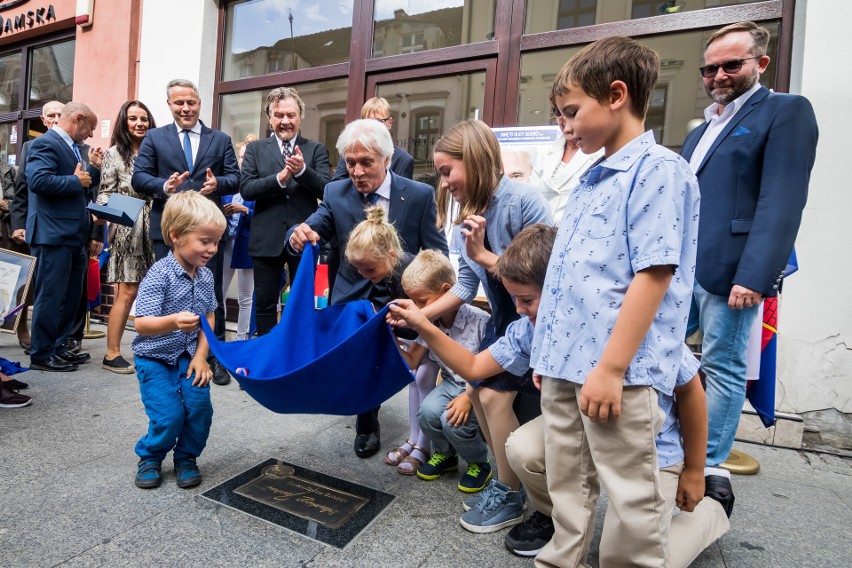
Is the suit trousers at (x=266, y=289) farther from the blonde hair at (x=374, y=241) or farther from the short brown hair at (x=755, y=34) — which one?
the short brown hair at (x=755, y=34)

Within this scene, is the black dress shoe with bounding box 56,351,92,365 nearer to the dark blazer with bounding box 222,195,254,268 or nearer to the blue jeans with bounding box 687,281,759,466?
the dark blazer with bounding box 222,195,254,268

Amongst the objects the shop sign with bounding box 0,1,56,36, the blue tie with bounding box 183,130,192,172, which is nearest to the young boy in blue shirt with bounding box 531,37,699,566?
the blue tie with bounding box 183,130,192,172

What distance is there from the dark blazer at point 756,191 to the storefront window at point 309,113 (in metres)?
3.41

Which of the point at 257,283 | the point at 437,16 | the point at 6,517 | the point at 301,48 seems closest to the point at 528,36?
the point at 437,16

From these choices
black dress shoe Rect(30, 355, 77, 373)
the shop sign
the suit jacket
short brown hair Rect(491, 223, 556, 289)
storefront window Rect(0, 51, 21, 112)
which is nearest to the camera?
short brown hair Rect(491, 223, 556, 289)

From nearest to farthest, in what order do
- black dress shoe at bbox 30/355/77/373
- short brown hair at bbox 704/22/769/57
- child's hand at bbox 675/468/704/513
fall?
child's hand at bbox 675/468/704/513 < short brown hair at bbox 704/22/769/57 < black dress shoe at bbox 30/355/77/373

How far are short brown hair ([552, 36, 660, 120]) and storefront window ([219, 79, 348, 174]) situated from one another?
369cm

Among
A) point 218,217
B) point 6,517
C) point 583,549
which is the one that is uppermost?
point 218,217

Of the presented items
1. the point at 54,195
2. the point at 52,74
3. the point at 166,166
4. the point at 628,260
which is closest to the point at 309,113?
the point at 166,166

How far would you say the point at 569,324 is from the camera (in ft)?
4.56

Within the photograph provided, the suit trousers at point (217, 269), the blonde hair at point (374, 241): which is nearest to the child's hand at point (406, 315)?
the blonde hair at point (374, 241)

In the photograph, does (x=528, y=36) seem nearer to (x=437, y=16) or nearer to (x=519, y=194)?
(x=437, y=16)

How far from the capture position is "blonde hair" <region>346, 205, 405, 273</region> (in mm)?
2156

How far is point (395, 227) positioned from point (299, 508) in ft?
4.00
